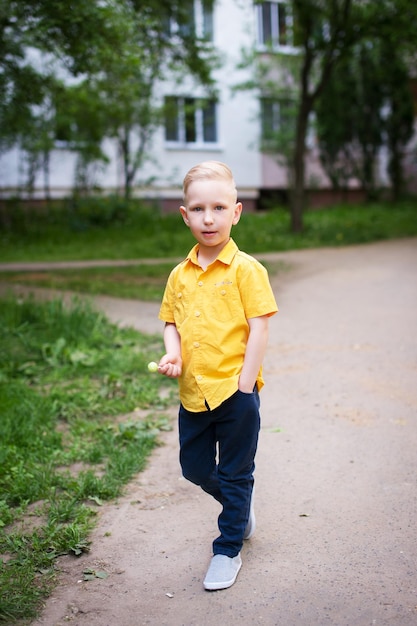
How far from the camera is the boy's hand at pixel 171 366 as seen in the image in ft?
8.70

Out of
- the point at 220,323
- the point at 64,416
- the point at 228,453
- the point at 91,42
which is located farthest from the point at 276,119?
the point at 228,453

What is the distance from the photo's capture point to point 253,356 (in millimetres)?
2684

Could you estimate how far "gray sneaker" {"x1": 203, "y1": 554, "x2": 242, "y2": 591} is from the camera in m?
2.70

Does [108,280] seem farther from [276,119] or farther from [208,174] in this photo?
[276,119]

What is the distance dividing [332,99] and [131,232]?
9570mm

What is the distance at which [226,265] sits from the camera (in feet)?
9.04

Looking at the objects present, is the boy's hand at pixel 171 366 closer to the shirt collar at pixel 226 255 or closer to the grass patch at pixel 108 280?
the shirt collar at pixel 226 255

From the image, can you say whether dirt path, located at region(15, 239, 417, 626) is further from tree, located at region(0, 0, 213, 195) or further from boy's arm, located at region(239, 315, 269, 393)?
tree, located at region(0, 0, 213, 195)

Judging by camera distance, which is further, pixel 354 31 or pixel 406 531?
pixel 354 31

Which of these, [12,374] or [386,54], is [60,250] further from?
[386,54]

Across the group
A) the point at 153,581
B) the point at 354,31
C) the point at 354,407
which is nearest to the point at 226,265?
the point at 153,581

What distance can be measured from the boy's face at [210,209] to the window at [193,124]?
17.4m

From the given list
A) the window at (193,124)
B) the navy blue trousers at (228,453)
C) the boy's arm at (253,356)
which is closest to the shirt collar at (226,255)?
the boy's arm at (253,356)

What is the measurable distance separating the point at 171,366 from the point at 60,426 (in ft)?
7.06
